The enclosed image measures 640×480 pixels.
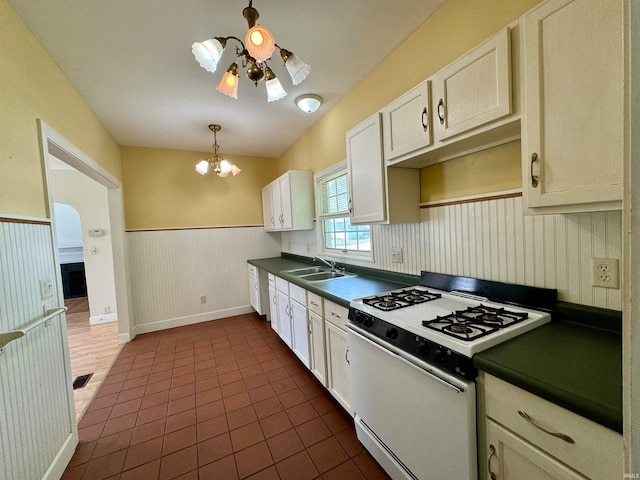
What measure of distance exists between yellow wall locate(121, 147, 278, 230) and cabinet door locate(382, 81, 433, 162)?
9.99 ft

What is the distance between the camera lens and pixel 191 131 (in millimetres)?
3121

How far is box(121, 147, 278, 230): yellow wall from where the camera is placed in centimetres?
355

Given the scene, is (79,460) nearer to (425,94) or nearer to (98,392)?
(98,392)

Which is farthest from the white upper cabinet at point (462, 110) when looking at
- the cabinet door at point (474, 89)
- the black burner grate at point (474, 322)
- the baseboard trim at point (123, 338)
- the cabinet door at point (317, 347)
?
the baseboard trim at point (123, 338)

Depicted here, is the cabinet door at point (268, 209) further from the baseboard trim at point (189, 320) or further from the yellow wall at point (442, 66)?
the yellow wall at point (442, 66)

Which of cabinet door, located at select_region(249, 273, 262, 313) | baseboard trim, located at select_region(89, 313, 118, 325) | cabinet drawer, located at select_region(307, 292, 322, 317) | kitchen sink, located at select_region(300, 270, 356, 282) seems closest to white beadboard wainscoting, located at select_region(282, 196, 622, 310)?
cabinet drawer, located at select_region(307, 292, 322, 317)

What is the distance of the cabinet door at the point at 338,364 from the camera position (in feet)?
5.61

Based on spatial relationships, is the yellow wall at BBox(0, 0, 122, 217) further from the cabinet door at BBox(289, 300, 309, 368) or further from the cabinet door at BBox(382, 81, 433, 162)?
the cabinet door at BBox(382, 81, 433, 162)

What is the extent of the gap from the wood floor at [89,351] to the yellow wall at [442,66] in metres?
3.20

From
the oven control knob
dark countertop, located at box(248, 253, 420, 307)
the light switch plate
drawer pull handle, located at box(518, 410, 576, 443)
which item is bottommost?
drawer pull handle, located at box(518, 410, 576, 443)

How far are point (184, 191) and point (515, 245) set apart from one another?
4.01 m

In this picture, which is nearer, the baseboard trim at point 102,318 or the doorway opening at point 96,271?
the doorway opening at point 96,271

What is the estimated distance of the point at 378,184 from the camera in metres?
1.75

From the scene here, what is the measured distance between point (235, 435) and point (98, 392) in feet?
4.94
